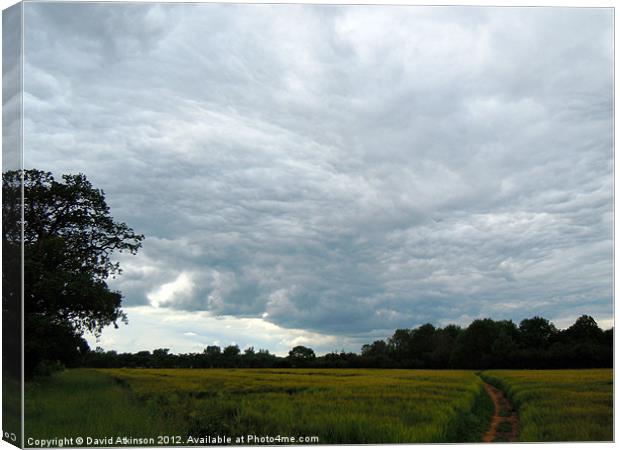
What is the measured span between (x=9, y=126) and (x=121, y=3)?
10.4 feet

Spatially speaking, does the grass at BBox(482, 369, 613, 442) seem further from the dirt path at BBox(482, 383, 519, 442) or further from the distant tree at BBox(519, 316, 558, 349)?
the distant tree at BBox(519, 316, 558, 349)

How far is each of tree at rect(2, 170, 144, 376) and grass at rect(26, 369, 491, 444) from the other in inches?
32.2

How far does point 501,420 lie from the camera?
14781mm

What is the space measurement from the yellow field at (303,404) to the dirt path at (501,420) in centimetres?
29

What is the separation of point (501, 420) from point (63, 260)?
948cm

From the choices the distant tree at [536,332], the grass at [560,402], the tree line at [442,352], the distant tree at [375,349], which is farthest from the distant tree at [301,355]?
the distant tree at [536,332]

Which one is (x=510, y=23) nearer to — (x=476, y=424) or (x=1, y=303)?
(x=476, y=424)

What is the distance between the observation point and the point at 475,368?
51.5ft

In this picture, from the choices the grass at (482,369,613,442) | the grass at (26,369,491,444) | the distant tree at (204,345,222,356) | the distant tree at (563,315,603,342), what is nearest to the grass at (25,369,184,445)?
the grass at (26,369,491,444)

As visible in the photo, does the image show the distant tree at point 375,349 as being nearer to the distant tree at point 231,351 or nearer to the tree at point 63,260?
the distant tree at point 231,351

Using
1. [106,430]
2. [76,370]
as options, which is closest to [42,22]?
[76,370]

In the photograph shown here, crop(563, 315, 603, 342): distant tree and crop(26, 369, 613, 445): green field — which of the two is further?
crop(563, 315, 603, 342): distant tree

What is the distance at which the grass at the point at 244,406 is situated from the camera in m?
13.5

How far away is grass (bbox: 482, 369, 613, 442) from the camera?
1403 centimetres
